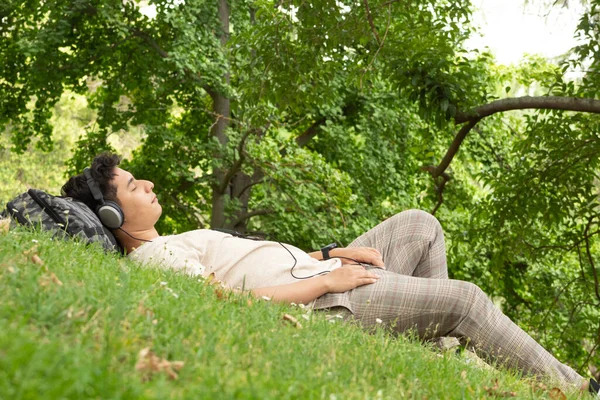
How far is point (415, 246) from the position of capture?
410 centimetres

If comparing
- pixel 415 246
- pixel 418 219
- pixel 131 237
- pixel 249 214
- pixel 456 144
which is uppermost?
pixel 456 144

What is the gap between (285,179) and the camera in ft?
36.8

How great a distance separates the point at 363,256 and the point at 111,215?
4.49ft

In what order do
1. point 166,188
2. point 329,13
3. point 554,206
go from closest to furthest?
point 329,13 < point 554,206 < point 166,188

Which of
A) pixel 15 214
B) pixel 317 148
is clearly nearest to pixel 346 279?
pixel 15 214

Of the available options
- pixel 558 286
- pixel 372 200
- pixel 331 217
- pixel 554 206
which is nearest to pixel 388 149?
pixel 372 200

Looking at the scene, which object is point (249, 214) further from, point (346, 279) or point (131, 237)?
point (346, 279)

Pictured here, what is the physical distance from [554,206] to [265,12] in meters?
3.53

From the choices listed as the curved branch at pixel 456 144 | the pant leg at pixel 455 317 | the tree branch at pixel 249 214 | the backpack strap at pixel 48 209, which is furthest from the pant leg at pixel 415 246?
the tree branch at pixel 249 214

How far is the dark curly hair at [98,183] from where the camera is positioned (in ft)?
13.2

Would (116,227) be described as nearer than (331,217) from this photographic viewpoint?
Yes

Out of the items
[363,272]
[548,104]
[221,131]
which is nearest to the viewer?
[363,272]

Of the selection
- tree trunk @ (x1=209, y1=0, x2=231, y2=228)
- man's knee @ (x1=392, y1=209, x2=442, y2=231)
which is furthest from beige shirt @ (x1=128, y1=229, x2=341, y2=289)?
tree trunk @ (x1=209, y1=0, x2=231, y2=228)

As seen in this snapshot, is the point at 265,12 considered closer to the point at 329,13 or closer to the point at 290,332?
the point at 329,13
